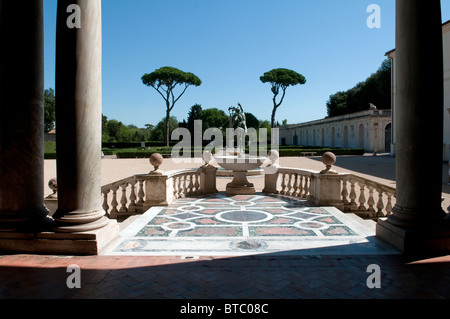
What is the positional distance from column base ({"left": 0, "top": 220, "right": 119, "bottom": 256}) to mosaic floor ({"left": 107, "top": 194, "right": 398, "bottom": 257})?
330 mm

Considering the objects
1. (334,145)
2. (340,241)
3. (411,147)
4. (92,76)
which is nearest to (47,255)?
(92,76)

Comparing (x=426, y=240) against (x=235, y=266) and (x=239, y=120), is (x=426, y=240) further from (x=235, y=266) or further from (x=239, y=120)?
(x=239, y=120)

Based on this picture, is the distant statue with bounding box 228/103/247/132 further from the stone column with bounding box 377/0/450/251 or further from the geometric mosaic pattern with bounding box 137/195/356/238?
the stone column with bounding box 377/0/450/251

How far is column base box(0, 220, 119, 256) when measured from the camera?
13.5 ft

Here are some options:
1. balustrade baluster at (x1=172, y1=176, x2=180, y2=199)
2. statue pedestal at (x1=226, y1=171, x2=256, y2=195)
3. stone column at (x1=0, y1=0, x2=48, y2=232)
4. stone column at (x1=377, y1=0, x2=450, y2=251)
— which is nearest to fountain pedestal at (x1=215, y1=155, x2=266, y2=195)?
statue pedestal at (x1=226, y1=171, x2=256, y2=195)

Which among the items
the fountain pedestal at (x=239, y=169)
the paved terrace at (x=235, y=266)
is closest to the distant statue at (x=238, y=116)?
the fountain pedestal at (x=239, y=169)

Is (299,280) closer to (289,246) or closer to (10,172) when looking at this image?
(289,246)

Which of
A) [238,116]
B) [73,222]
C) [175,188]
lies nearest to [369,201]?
[175,188]

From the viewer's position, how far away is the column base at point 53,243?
4.11 metres

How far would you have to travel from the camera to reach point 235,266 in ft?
12.4

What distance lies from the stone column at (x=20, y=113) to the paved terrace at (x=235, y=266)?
2.18ft

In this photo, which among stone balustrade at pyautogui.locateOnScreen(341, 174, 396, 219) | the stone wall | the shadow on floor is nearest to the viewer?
the shadow on floor

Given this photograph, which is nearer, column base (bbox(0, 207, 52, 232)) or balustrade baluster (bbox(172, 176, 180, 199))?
column base (bbox(0, 207, 52, 232))

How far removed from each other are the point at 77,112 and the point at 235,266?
2.84 metres
